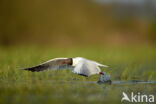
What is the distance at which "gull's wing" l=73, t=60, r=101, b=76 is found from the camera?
6111mm

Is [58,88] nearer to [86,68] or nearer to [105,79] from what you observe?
[86,68]

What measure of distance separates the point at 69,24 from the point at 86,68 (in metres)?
17.3

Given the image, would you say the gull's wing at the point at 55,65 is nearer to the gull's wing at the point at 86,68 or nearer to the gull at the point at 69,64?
the gull at the point at 69,64

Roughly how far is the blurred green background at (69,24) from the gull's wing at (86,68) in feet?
47.1

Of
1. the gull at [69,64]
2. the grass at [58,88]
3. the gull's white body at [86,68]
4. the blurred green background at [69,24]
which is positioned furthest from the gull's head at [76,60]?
the blurred green background at [69,24]

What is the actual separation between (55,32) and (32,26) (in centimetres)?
144

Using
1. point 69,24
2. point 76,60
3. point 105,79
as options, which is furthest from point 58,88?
point 69,24

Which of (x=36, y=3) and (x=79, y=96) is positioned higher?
(x=36, y=3)

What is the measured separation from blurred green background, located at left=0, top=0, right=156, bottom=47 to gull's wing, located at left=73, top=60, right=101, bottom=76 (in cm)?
1434

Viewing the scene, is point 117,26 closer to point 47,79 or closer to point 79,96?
point 47,79

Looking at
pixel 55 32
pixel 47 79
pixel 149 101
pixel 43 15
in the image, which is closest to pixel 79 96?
pixel 149 101

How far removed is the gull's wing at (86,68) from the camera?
241 inches

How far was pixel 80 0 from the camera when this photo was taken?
2458cm

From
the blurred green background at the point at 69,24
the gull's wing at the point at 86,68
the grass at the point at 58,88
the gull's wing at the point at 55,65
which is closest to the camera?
the grass at the point at 58,88
